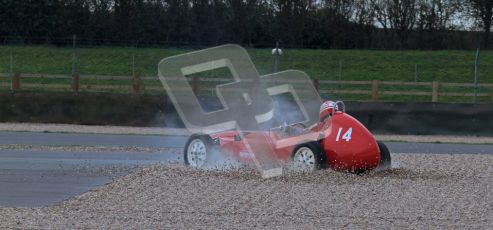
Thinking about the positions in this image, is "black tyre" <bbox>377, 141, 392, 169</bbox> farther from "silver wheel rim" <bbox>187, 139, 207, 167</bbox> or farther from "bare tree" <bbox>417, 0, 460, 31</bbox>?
"bare tree" <bbox>417, 0, 460, 31</bbox>

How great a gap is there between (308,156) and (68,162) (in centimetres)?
468

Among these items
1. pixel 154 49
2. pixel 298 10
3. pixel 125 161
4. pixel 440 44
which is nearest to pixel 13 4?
pixel 154 49

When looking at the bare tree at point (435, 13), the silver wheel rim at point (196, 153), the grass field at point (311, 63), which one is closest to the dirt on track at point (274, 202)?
the silver wheel rim at point (196, 153)

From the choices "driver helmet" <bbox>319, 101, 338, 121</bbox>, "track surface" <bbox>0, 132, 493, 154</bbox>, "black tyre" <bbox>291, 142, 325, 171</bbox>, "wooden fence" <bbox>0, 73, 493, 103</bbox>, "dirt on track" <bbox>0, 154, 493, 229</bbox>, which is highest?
"driver helmet" <bbox>319, 101, 338, 121</bbox>

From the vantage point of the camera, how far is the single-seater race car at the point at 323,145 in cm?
1441

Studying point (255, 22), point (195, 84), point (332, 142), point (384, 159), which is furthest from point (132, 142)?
point (255, 22)

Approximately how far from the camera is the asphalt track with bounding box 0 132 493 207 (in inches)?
500

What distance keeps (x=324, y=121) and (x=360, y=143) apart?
31.6 inches

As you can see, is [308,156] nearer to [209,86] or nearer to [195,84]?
[195,84]

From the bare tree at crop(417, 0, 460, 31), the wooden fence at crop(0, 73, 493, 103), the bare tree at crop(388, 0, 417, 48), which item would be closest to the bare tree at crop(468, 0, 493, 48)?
the bare tree at crop(417, 0, 460, 31)

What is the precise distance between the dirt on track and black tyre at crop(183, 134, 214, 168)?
1.28ft

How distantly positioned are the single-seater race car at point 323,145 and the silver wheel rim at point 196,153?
10 centimetres

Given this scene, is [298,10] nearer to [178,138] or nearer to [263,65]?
[263,65]

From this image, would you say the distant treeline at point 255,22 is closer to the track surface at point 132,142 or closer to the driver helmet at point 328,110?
the track surface at point 132,142
